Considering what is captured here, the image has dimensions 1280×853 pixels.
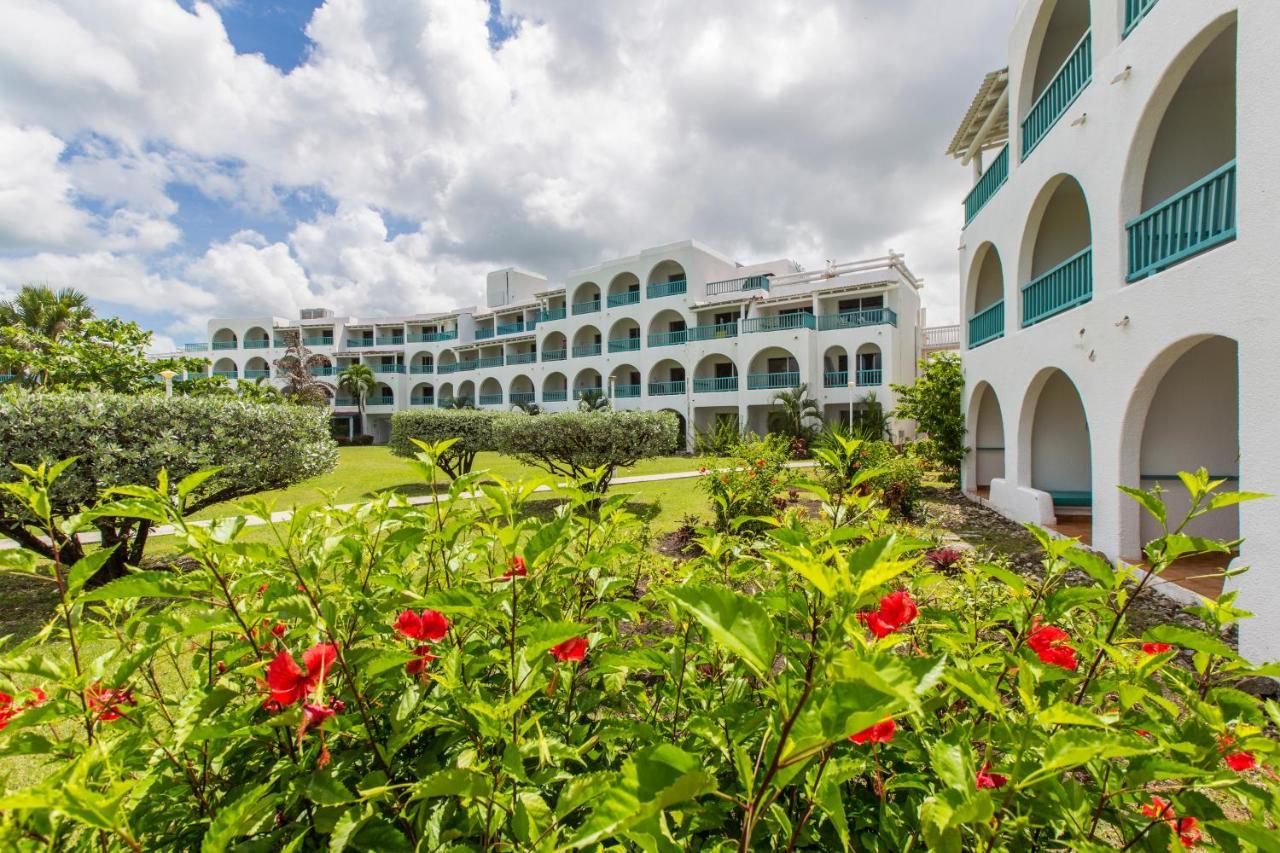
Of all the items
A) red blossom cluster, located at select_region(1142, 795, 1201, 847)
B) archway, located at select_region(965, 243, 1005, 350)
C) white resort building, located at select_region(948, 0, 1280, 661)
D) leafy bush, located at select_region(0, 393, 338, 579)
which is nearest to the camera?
red blossom cluster, located at select_region(1142, 795, 1201, 847)

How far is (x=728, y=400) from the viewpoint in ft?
79.3

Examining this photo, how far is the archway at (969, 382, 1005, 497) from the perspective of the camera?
1147cm

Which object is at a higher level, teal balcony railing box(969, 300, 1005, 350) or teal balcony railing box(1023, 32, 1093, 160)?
teal balcony railing box(1023, 32, 1093, 160)

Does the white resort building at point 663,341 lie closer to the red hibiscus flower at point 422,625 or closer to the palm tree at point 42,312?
the palm tree at point 42,312

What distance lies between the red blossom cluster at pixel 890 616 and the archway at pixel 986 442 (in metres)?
11.6

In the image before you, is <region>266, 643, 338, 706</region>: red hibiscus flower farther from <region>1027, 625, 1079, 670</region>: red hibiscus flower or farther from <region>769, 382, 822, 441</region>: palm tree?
<region>769, 382, 822, 441</region>: palm tree

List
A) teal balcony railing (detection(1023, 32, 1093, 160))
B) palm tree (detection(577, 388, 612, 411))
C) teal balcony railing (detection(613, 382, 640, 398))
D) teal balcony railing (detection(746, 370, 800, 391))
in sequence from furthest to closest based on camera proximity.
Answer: teal balcony railing (detection(613, 382, 640, 398)), palm tree (detection(577, 388, 612, 411)), teal balcony railing (detection(746, 370, 800, 391)), teal balcony railing (detection(1023, 32, 1093, 160))

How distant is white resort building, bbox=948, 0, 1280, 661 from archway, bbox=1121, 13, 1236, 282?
2 centimetres

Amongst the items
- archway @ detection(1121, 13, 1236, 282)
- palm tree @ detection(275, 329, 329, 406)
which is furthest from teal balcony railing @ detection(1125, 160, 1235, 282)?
palm tree @ detection(275, 329, 329, 406)

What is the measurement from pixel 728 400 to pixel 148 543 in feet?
63.6

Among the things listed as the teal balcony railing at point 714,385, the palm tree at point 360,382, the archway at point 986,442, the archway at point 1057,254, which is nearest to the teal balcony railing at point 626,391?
the teal balcony railing at point 714,385

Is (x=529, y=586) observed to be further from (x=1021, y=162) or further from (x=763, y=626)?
(x=1021, y=162)

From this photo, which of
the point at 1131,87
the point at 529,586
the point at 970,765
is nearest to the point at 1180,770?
the point at 970,765

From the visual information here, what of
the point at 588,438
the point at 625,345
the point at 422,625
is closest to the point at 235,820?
the point at 422,625
